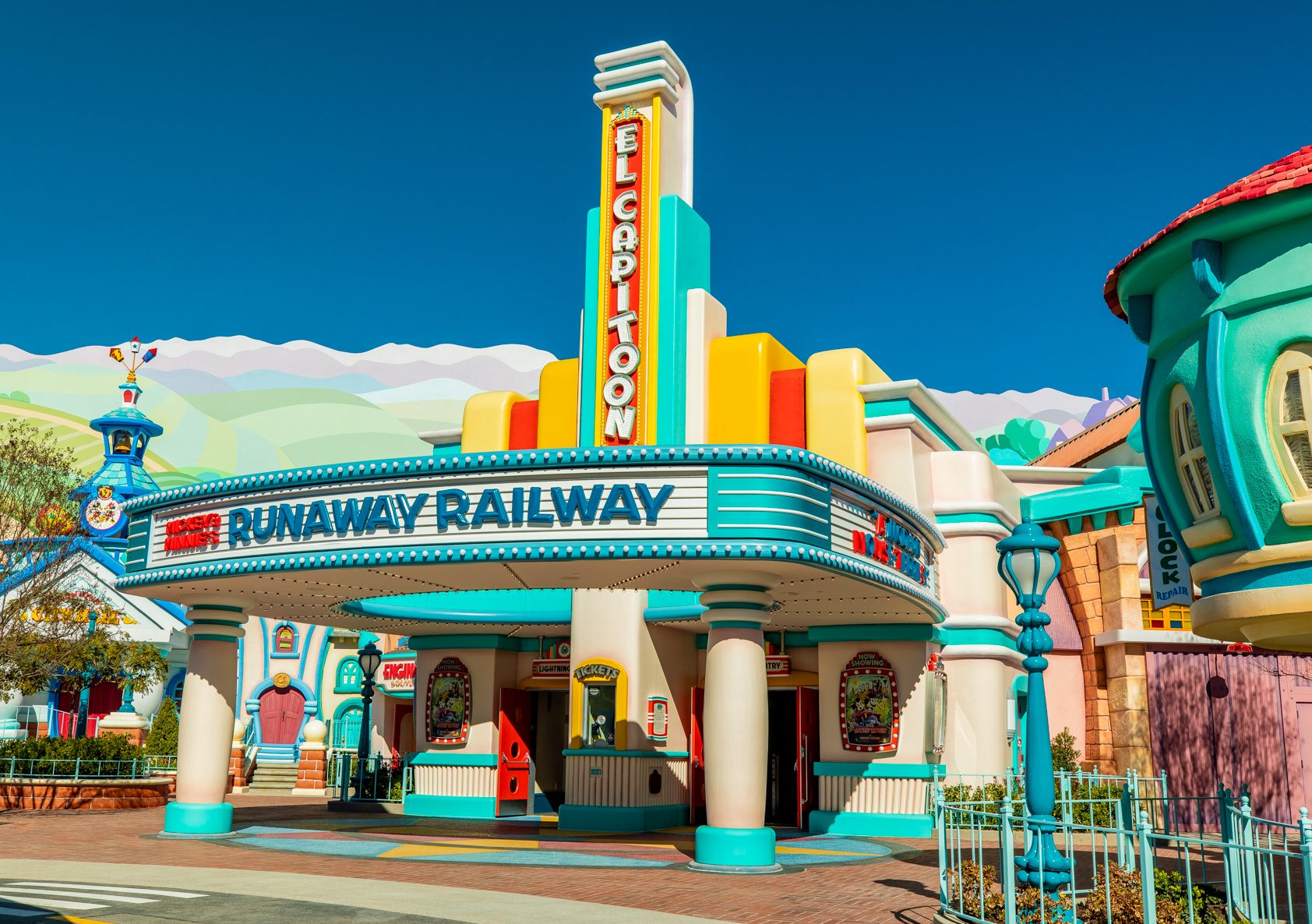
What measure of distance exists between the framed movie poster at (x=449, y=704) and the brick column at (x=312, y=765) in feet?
30.5

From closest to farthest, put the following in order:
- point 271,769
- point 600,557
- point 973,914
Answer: point 973,914 → point 600,557 → point 271,769

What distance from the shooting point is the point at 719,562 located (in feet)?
51.1

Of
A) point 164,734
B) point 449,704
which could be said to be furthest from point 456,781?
point 164,734

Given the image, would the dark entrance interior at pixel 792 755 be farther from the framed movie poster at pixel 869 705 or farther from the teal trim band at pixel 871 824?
the framed movie poster at pixel 869 705

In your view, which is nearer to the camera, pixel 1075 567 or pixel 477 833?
pixel 477 833

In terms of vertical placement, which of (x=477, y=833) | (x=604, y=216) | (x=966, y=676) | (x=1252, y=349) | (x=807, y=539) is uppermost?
(x=604, y=216)

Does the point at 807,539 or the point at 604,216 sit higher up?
the point at 604,216

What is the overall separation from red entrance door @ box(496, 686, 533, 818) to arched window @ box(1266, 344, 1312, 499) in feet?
57.7

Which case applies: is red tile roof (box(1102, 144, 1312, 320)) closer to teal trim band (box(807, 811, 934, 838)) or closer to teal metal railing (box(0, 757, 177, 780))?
teal trim band (box(807, 811, 934, 838))

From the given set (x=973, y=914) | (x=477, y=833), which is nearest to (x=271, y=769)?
(x=477, y=833)

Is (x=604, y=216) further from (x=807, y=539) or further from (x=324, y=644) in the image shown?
(x=324, y=644)

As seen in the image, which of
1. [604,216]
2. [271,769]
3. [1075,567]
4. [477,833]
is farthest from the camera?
[271,769]

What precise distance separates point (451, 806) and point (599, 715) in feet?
15.3

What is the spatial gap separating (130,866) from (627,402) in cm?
1246
